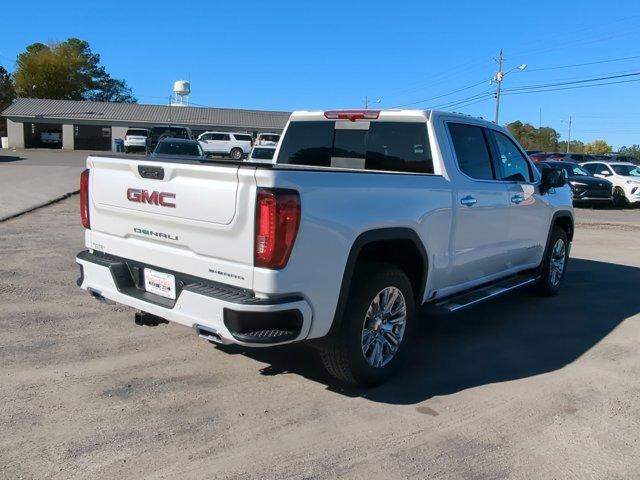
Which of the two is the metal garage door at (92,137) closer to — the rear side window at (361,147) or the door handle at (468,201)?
the rear side window at (361,147)

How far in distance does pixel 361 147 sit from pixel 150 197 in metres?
2.18

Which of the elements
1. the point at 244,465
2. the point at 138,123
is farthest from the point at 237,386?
the point at 138,123

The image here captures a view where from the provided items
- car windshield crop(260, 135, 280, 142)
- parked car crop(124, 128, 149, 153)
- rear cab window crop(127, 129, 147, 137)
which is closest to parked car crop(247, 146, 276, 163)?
car windshield crop(260, 135, 280, 142)

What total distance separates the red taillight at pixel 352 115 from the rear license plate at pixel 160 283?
96.3 inches

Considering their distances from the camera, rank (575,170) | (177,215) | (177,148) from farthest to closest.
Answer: (575,170), (177,148), (177,215)

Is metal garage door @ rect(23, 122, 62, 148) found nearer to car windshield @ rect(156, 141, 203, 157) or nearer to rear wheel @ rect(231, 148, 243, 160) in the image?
rear wheel @ rect(231, 148, 243, 160)

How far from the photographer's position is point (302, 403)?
163 inches

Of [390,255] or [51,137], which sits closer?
[390,255]

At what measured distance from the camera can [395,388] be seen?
4.47 meters

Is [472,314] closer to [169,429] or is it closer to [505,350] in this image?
[505,350]

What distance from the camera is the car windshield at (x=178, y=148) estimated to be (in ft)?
67.4

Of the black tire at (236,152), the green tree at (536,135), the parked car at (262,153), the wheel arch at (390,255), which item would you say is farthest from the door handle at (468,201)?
the green tree at (536,135)

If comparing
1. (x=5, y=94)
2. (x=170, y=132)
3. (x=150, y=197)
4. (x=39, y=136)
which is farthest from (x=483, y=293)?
(x=5, y=94)

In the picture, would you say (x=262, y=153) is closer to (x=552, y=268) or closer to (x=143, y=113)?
(x=552, y=268)
